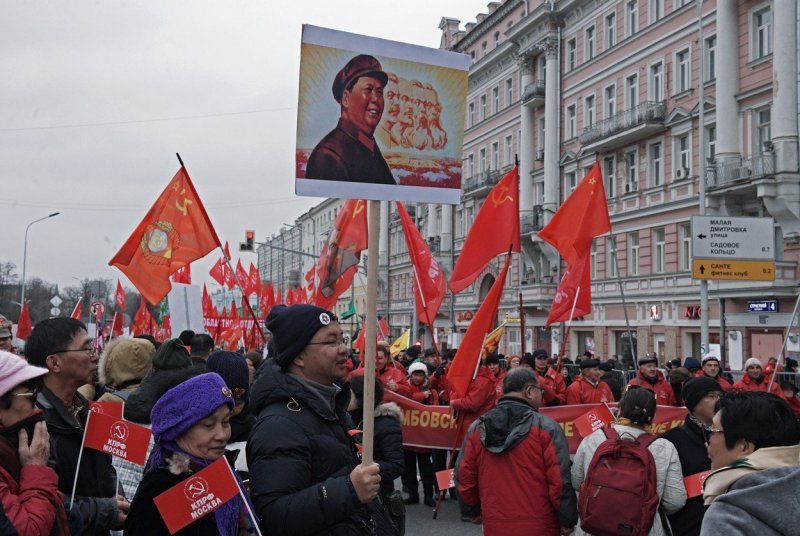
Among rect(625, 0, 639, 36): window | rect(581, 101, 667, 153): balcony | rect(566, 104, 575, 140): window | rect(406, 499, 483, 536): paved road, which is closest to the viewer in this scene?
rect(406, 499, 483, 536): paved road

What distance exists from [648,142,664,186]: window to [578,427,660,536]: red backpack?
91.3ft

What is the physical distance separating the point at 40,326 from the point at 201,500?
1.79m

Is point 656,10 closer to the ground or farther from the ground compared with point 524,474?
farther from the ground

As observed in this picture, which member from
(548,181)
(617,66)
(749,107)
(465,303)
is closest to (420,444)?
(749,107)

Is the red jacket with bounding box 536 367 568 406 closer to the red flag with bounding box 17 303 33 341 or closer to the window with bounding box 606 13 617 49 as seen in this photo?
the red flag with bounding box 17 303 33 341

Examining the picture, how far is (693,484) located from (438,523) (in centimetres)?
501

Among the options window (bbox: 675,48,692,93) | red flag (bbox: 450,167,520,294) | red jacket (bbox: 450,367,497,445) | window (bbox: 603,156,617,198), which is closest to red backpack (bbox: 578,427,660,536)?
red jacket (bbox: 450,367,497,445)

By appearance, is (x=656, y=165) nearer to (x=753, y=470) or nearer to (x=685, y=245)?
(x=685, y=245)

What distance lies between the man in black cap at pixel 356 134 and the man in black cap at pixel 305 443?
64 centimetres

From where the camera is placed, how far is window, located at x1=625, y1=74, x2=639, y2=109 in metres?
33.0

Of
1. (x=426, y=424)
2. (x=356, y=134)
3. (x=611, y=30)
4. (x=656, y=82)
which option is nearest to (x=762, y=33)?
(x=656, y=82)

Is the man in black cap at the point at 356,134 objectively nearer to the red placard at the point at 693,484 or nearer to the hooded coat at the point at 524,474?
the hooded coat at the point at 524,474

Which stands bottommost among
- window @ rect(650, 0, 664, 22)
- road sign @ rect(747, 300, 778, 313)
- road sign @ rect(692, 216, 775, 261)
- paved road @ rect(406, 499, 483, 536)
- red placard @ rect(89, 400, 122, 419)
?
paved road @ rect(406, 499, 483, 536)

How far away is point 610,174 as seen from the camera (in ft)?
115
